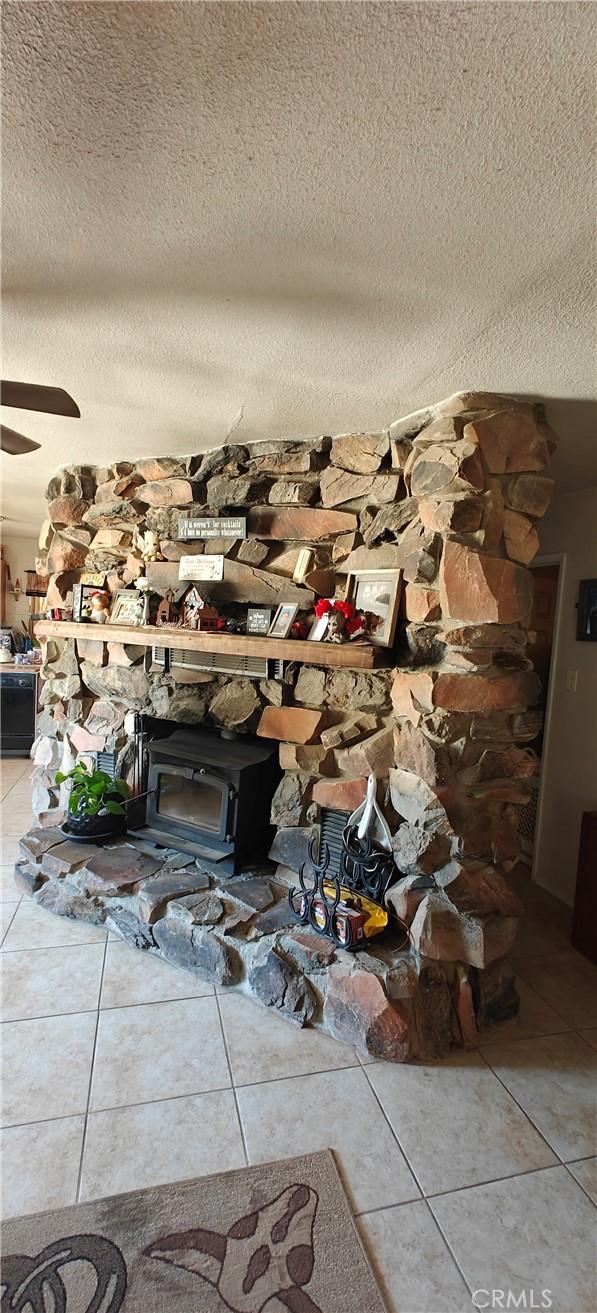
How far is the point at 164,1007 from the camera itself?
2035 mm

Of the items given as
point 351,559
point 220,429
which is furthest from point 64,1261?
point 220,429

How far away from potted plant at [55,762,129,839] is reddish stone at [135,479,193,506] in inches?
56.8

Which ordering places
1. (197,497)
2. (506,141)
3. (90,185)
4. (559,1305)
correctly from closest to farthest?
(506,141)
(90,185)
(559,1305)
(197,497)

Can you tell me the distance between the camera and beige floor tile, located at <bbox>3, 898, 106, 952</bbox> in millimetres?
2369

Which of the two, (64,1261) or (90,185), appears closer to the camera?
(90,185)

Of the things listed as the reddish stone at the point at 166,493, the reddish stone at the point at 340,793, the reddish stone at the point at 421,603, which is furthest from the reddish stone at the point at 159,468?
the reddish stone at the point at 340,793

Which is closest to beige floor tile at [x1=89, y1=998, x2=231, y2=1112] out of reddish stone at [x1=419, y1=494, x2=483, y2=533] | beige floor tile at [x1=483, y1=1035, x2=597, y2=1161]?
beige floor tile at [x1=483, y1=1035, x2=597, y2=1161]

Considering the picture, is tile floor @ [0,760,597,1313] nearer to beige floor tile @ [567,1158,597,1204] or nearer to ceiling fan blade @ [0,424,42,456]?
beige floor tile @ [567,1158,597,1204]

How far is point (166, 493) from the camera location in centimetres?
285

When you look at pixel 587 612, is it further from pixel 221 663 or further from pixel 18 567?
pixel 18 567

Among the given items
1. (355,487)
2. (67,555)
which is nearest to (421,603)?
(355,487)

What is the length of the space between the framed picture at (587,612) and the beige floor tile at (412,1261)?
235 centimetres

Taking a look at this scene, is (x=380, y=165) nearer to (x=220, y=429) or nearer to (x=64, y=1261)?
(x=220, y=429)

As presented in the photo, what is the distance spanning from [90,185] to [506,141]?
2.53ft
